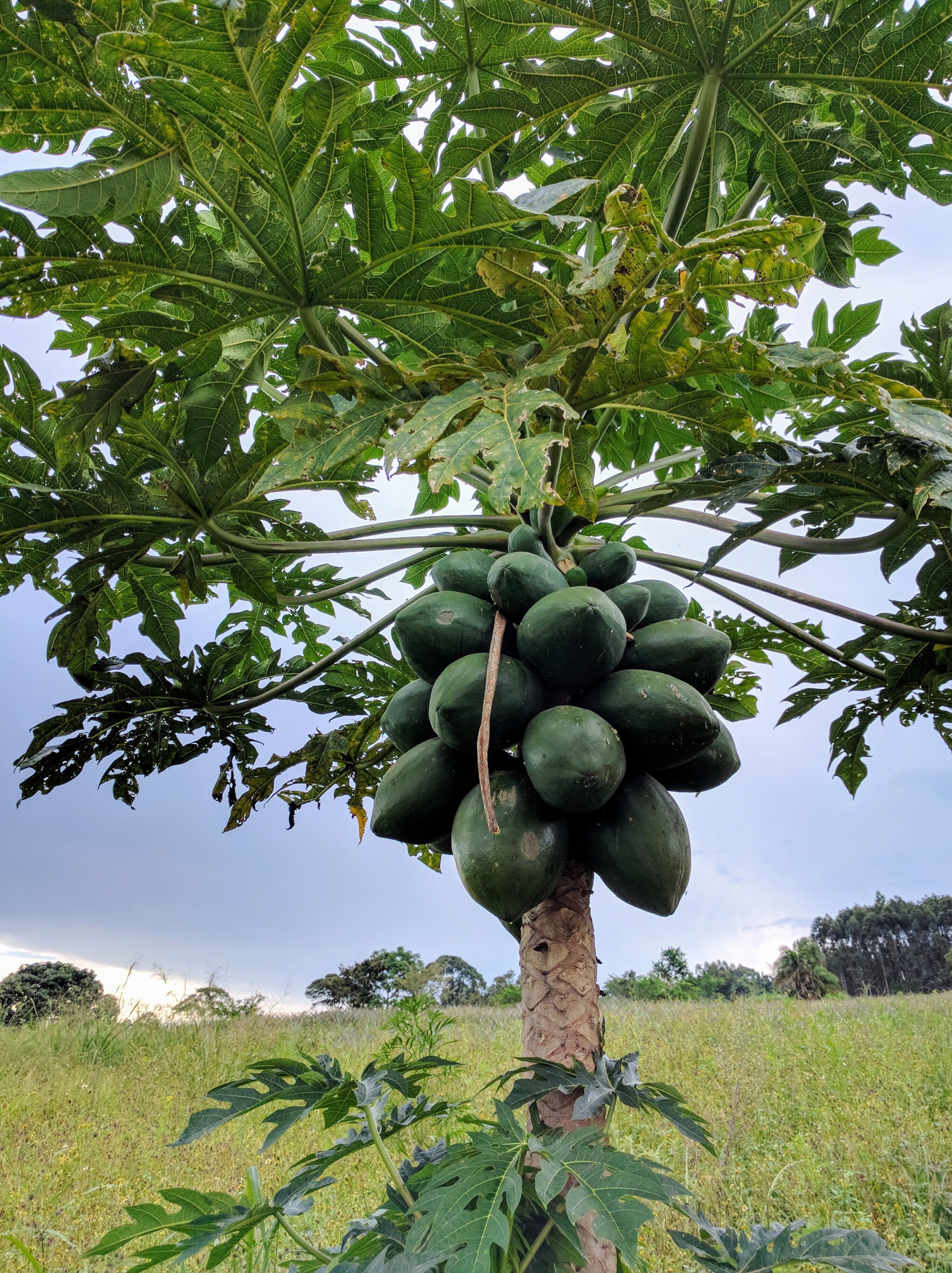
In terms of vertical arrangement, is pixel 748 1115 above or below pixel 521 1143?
below

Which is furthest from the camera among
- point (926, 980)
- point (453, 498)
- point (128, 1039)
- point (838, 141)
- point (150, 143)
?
point (926, 980)

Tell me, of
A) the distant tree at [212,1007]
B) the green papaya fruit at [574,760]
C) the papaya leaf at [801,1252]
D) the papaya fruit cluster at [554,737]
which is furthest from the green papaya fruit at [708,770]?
the distant tree at [212,1007]

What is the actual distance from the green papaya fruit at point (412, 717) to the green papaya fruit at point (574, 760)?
32 centimetres

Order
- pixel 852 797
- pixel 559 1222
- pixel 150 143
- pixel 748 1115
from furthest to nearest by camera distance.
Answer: pixel 748 1115, pixel 852 797, pixel 150 143, pixel 559 1222

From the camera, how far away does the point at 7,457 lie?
1906 millimetres

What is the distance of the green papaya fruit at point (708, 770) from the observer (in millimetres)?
1462

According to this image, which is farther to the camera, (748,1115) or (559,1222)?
(748,1115)

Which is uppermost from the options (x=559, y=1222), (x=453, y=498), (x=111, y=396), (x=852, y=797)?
(x=453, y=498)

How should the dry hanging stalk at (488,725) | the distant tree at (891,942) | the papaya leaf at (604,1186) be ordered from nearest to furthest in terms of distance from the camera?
1. the papaya leaf at (604,1186)
2. the dry hanging stalk at (488,725)
3. the distant tree at (891,942)

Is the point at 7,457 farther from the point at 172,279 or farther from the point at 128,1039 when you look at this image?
the point at 128,1039

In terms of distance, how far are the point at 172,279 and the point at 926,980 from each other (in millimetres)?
38543

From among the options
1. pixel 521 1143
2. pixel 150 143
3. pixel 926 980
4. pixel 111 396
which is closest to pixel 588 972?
pixel 521 1143

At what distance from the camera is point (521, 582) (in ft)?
4.62

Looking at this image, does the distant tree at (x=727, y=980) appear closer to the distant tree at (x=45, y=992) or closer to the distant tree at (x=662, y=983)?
the distant tree at (x=662, y=983)
